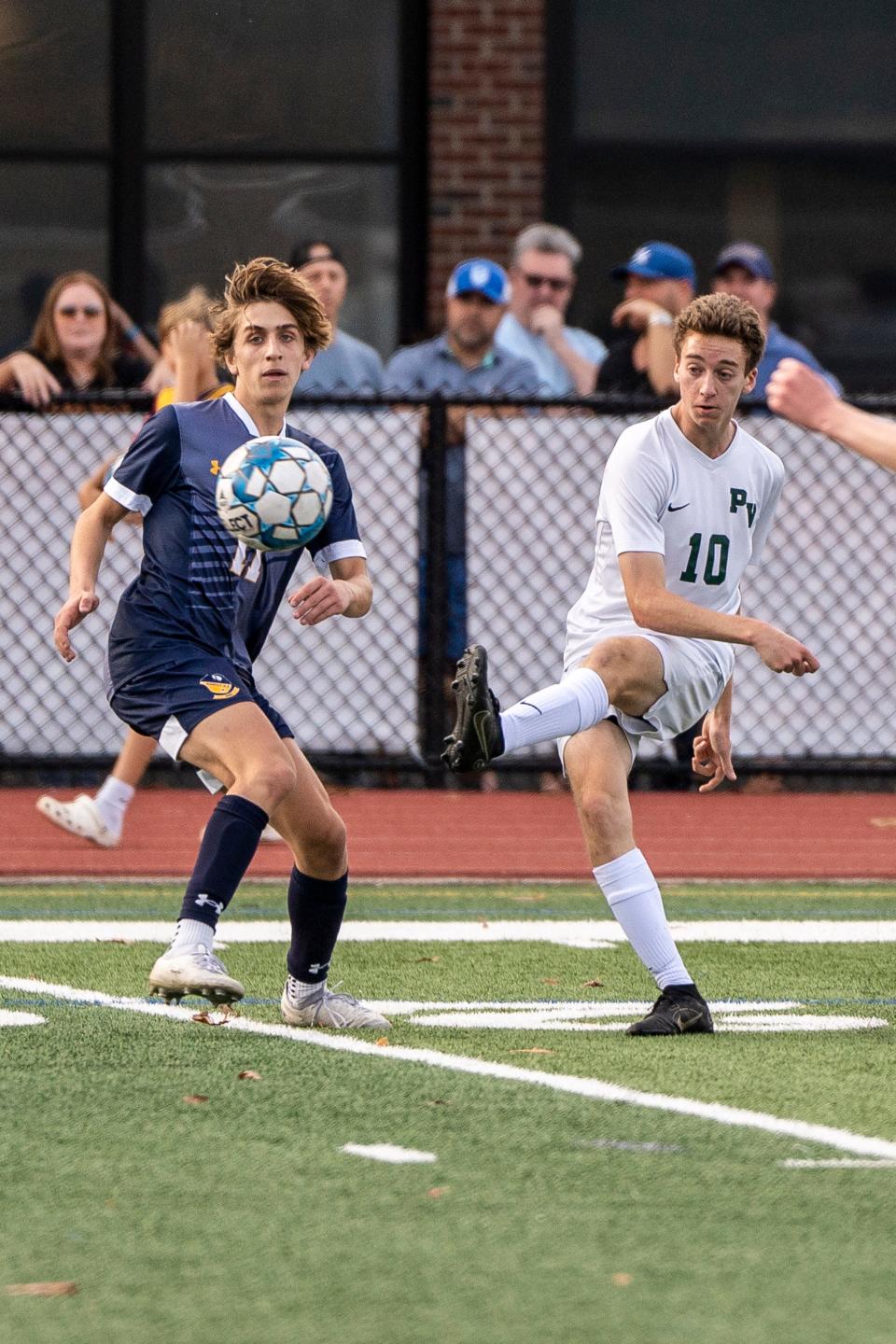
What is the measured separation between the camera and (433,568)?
11.9 m

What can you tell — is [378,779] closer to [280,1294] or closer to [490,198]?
[490,198]

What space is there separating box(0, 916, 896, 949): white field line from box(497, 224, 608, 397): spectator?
4.61 meters

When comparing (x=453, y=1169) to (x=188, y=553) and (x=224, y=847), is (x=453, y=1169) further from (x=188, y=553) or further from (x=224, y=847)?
(x=188, y=553)

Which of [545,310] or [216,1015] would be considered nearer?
[216,1015]

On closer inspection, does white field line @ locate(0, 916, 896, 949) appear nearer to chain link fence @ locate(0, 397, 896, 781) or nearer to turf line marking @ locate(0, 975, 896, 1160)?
turf line marking @ locate(0, 975, 896, 1160)

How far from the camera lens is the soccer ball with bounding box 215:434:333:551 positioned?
580 cm

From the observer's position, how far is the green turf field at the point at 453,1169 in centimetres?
357

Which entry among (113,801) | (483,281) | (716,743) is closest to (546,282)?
(483,281)

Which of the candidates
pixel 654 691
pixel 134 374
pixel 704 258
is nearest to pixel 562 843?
pixel 134 374

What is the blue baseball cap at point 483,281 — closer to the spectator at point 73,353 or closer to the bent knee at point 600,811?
the spectator at point 73,353

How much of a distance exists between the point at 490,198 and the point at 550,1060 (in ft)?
32.4

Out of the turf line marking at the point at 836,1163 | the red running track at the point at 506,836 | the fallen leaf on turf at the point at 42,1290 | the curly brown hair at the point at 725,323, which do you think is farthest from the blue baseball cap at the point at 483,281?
the fallen leaf on turf at the point at 42,1290

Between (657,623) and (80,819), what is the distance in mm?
4478

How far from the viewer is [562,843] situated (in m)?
10.5
